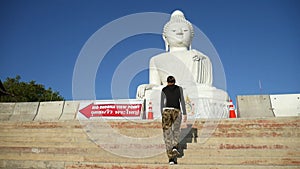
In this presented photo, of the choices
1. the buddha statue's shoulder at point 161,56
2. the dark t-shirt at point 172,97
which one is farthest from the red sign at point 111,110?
the dark t-shirt at point 172,97

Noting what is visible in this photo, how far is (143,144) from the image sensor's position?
4.60 meters

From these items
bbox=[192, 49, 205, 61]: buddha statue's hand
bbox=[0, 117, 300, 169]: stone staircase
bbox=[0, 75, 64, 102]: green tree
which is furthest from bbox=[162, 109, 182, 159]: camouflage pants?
bbox=[0, 75, 64, 102]: green tree

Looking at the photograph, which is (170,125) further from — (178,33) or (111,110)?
(178,33)

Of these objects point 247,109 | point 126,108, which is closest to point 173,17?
point 126,108

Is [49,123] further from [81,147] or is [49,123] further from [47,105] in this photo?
[47,105]

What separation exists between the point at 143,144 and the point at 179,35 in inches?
304

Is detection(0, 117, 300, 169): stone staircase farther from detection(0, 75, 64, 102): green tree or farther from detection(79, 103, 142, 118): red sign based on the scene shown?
detection(0, 75, 64, 102): green tree

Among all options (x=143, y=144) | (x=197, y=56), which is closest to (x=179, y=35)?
(x=197, y=56)

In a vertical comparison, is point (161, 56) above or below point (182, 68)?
above

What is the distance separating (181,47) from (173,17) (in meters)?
1.58

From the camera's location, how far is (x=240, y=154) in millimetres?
4109

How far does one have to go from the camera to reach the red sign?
8.99 m

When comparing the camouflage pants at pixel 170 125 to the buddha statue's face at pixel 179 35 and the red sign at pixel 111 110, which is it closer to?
the red sign at pixel 111 110

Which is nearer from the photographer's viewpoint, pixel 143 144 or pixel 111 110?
pixel 143 144
